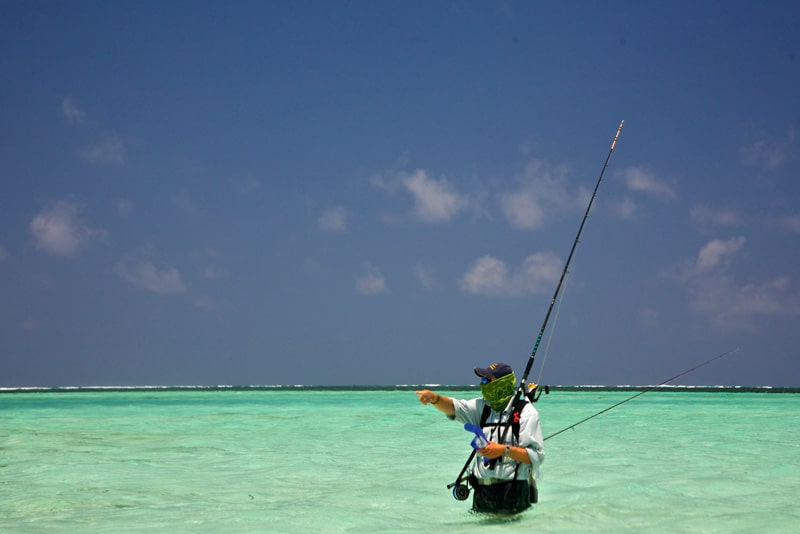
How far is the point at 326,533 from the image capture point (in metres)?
5.96

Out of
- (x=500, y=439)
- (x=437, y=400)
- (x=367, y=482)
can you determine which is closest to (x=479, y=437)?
(x=500, y=439)

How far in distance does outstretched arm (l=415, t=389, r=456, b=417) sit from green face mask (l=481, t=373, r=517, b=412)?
0.29m

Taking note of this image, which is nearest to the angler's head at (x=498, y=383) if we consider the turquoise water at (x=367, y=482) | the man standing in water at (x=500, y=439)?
the man standing in water at (x=500, y=439)

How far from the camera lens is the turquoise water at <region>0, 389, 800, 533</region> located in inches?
250

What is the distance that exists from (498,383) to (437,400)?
494mm

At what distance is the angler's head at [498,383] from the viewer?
5562 mm

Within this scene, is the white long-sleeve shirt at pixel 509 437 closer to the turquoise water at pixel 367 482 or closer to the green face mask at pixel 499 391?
the green face mask at pixel 499 391

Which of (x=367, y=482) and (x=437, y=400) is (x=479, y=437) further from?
(x=367, y=482)

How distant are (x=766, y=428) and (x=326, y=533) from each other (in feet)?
47.2

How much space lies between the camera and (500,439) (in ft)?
18.0

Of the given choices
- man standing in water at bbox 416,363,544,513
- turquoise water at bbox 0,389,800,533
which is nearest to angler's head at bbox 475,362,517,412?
man standing in water at bbox 416,363,544,513

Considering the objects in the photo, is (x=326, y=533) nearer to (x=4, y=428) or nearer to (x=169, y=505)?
(x=169, y=505)

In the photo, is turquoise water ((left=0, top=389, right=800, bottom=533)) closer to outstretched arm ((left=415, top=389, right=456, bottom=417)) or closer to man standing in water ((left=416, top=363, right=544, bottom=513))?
man standing in water ((left=416, top=363, right=544, bottom=513))

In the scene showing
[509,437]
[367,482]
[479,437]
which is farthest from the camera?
[367,482]
